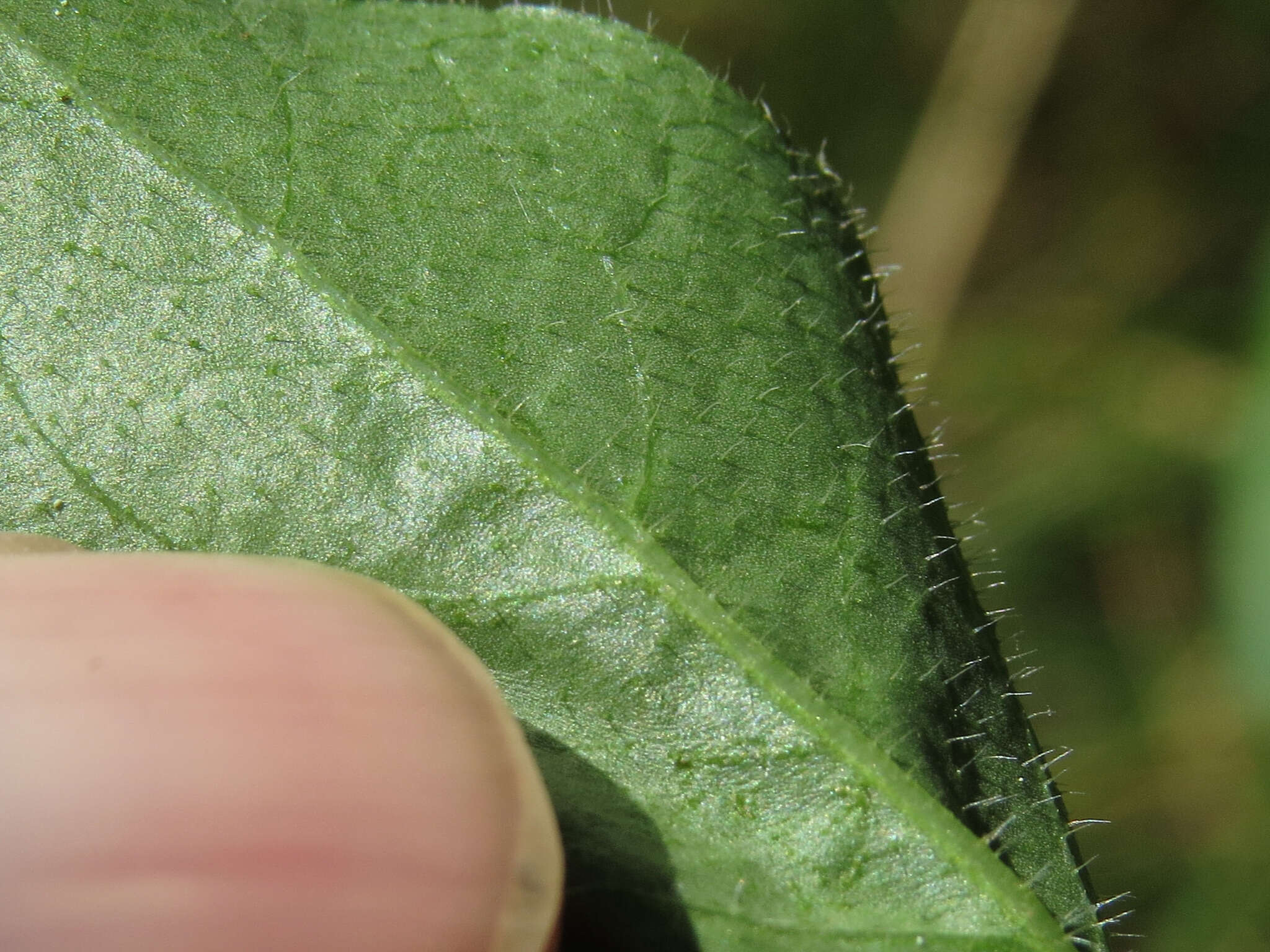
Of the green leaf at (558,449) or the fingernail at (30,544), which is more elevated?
the green leaf at (558,449)

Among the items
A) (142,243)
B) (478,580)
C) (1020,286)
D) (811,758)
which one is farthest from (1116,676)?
(142,243)

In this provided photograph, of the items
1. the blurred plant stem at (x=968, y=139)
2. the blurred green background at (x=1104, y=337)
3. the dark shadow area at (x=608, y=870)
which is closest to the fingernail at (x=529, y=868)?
the dark shadow area at (x=608, y=870)

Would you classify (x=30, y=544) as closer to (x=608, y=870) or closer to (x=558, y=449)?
(x=558, y=449)

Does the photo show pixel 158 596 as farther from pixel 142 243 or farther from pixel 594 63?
pixel 594 63

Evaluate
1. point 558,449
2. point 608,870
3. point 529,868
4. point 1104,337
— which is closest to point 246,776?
point 529,868

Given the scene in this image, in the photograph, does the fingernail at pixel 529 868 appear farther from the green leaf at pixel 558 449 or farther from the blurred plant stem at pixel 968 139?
the blurred plant stem at pixel 968 139

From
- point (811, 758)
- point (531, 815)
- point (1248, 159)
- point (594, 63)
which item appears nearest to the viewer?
point (531, 815)
